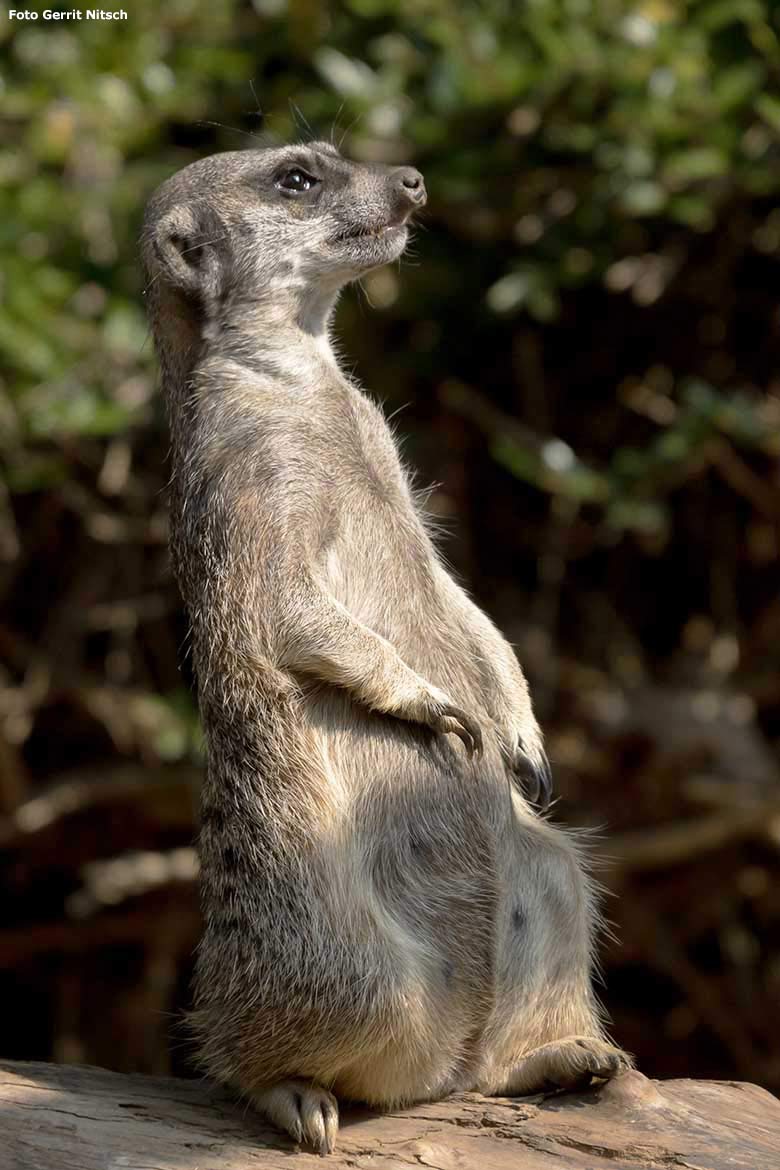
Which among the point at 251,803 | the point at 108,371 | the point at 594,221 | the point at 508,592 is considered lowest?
the point at 251,803

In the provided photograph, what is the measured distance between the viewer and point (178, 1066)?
639 cm

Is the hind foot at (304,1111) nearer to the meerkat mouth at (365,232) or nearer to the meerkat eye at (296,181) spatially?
the meerkat mouth at (365,232)

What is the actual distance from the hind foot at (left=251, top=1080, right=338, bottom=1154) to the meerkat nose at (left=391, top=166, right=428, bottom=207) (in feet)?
7.35

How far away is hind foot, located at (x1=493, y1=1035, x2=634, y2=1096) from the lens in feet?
10.6

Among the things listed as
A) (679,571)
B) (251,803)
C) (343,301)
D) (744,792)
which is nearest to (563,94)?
(343,301)

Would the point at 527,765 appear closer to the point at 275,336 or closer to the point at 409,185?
the point at 275,336

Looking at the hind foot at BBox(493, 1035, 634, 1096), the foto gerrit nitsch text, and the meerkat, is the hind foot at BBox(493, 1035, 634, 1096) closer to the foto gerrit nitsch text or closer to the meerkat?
the meerkat

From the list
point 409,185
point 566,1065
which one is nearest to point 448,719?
point 566,1065

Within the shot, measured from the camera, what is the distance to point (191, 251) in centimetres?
389

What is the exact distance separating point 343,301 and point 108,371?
1227 mm

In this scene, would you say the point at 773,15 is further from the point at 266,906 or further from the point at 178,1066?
the point at 178,1066

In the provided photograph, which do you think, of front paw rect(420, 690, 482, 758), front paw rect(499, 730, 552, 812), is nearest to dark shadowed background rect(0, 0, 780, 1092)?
front paw rect(499, 730, 552, 812)

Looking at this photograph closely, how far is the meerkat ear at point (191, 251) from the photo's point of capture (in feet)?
12.6

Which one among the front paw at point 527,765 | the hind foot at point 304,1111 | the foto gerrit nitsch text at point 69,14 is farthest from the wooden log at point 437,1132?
the foto gerrit nitsch text at point 69,14
